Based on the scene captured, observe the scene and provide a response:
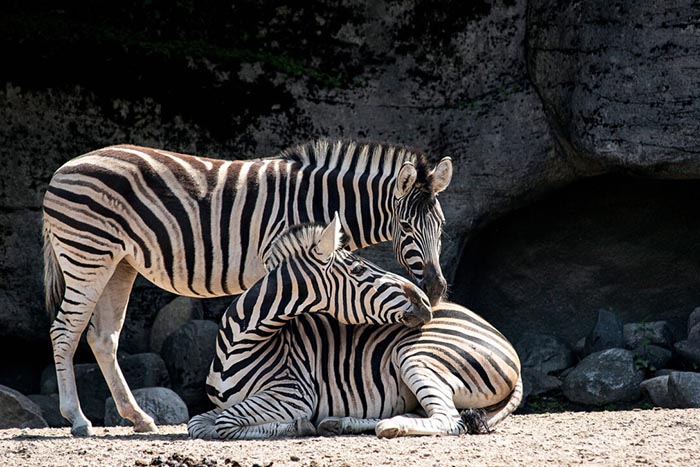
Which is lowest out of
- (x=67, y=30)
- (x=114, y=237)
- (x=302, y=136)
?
(x=114, y=237)

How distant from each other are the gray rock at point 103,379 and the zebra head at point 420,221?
403 centimetres

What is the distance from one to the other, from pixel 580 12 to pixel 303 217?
4.46 m

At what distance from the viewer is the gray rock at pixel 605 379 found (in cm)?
1156

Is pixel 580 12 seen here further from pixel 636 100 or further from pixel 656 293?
pixel 656 293

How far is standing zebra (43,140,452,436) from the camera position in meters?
9.01

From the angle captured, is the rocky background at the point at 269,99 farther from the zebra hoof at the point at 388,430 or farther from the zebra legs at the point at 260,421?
the zebra hoof at the point at 388,430

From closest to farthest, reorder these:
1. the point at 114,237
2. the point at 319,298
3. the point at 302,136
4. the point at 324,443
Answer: the point at 324,443
the point at 319,298
the point at 114,237
the point at 302,136

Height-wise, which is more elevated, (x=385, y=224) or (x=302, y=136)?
(x=302, y=136)

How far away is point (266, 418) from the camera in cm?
776

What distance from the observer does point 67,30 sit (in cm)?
1280

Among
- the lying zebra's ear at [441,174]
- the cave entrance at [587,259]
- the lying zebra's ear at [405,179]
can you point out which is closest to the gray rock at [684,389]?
the cave entrance at [587,259]

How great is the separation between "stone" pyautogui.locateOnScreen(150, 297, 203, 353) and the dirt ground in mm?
4237

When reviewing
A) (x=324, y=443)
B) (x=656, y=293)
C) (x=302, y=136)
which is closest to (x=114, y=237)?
(x=324, y=443)

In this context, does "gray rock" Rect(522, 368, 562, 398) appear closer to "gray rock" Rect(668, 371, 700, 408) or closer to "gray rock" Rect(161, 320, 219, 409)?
"gray rock" Rect(668, 371, 700, 408)
